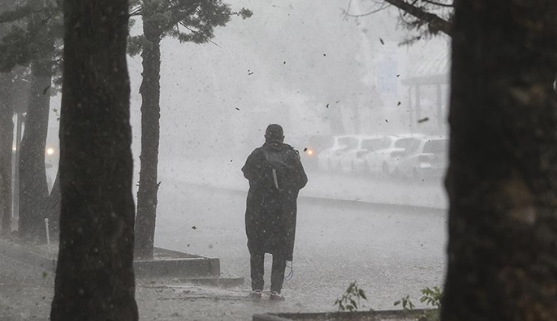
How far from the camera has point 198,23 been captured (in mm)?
14859

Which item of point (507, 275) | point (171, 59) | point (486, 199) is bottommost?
point (507, 275)

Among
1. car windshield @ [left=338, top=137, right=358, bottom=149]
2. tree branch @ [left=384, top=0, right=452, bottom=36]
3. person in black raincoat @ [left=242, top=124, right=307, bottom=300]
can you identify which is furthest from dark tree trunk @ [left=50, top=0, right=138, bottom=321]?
car windshield @ [left=338, top=137, right=358, bottom=149]

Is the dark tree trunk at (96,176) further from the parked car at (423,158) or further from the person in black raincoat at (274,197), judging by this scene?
the parked car at (423,158)

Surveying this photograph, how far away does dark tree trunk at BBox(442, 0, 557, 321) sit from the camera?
3039 millimetres

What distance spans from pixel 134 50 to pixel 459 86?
428 inches

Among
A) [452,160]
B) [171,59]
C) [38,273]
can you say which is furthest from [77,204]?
[171,59]

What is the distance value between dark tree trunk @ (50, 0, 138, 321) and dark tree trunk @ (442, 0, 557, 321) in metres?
3.57

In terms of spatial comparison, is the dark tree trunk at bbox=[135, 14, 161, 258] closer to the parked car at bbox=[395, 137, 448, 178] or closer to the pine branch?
the pine branch

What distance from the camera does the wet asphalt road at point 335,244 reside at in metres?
14.1

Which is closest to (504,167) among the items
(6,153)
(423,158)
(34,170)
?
(34,170)

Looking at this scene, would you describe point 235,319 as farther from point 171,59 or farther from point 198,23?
point 171,59

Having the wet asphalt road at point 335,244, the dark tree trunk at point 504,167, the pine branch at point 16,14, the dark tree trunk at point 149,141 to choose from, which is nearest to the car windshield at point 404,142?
the wet asphalt road at point 335,244

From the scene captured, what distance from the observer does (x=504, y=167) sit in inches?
119

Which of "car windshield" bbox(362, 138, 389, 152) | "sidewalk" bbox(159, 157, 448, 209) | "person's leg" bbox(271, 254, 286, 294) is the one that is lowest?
"person's leg" bbox(271, 254, 286, 294)
